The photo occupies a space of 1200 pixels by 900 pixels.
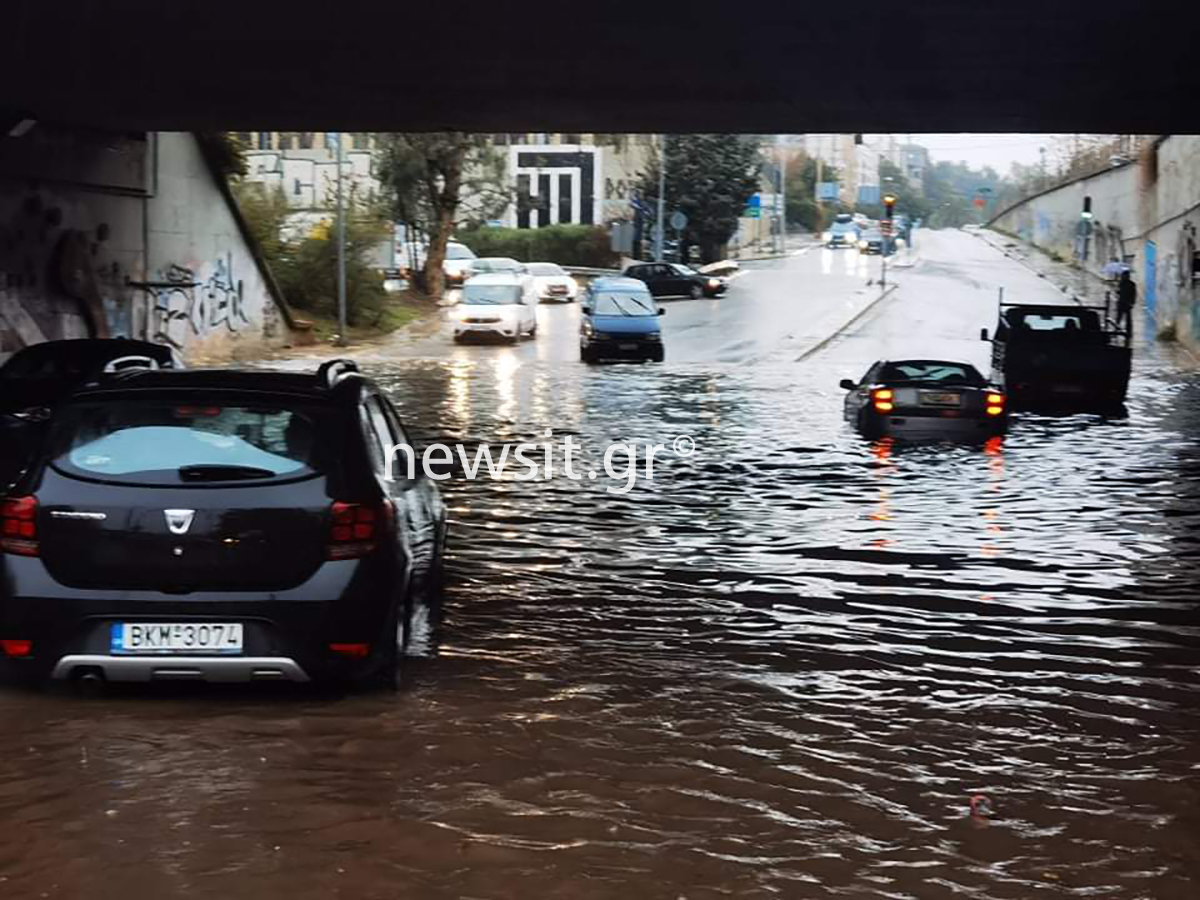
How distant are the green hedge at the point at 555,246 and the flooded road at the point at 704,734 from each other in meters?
68.1

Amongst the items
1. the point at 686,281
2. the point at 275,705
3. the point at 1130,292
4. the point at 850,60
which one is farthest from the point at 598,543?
the point at 686,281

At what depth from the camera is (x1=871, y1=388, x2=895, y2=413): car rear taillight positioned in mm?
20172

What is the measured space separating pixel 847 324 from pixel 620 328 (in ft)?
45.3

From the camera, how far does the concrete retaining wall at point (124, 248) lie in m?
26.9

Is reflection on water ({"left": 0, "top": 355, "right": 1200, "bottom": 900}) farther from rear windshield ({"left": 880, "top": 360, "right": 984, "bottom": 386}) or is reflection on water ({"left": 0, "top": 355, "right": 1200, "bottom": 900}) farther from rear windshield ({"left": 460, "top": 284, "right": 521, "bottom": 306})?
rear windshield ({"left": 460, "top": 284, "right": 521, "bottom": 306})

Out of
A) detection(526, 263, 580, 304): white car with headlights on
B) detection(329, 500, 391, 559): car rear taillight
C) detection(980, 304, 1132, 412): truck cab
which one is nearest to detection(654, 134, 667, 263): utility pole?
detection(526, 263, 580, 304): white car with headlights on

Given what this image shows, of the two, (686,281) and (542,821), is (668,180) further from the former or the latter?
(542,821)

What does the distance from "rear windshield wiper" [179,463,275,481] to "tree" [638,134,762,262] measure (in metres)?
73.2

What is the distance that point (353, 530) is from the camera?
704 cm

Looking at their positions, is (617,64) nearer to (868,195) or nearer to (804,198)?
(804,198)

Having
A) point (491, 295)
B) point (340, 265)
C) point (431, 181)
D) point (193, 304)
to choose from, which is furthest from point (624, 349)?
point (431, 181)

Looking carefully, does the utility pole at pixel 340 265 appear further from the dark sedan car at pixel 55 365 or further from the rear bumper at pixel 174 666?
the rear bumper at pixel 174 666

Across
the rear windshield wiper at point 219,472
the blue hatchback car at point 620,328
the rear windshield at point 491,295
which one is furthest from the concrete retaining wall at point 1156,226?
the rear windshield wiper at point 219,472

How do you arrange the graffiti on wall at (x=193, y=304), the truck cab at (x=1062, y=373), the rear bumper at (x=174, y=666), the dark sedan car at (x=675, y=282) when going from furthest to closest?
the dark sedan car at (x=675, y=282) → the graffiti on wall at (x=193, y=304) → the truck cab at (x=1062, y=373) → the rear bumper at (x=174, y=666)
